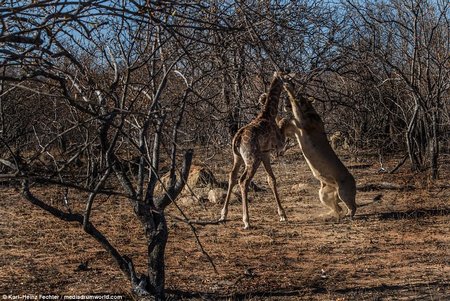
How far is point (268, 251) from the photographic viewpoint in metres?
8.42

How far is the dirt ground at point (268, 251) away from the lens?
6.70 m

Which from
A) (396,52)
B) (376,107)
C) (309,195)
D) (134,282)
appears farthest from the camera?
(376,107)

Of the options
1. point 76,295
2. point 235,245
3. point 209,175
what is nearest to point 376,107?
point 209,175

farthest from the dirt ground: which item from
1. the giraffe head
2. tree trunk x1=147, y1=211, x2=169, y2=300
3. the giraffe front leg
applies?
the giraffe head

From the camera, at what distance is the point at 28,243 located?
906cm

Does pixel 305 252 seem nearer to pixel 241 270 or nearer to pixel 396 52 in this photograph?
pixel 241 270

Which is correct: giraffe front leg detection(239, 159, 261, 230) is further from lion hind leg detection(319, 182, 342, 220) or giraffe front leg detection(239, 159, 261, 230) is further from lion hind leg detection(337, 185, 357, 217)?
lion hind leg detection(337, 185, 357, 217)

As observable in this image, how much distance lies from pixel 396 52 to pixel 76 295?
12.4m

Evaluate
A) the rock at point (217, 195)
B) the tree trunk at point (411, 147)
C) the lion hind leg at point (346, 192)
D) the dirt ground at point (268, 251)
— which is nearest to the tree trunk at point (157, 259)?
the dirt ground at point (268, 251)

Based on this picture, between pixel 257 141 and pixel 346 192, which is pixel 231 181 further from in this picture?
pixel 346 192

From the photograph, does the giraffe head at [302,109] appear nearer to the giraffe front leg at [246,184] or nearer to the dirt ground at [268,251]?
the giraffe front leg at [246,184]

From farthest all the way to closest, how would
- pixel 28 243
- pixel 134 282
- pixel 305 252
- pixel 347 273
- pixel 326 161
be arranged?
1. pixel 326 161
2. pixel 28 243
3. pixel 305 252
4. pixel 347 273
5. pixel 134 282

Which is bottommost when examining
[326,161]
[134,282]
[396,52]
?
[134,282]

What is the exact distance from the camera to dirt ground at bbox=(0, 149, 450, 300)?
6.70 metres
